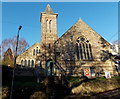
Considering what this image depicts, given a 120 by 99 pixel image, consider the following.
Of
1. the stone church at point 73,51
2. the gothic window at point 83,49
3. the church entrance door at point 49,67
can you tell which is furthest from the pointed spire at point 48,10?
the church entrance door at point 49,67

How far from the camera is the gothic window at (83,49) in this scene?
1869 centimetres

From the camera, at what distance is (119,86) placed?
38.4 ft

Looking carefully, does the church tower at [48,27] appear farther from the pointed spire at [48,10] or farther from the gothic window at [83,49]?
the gothic window at [83,49]

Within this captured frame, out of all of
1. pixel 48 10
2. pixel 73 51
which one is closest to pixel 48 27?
pixel 48 10

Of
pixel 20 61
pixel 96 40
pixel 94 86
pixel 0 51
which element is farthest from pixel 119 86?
pixel 0 51

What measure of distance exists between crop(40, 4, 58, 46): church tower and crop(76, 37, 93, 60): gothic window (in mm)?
4063

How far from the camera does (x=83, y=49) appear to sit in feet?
63.3

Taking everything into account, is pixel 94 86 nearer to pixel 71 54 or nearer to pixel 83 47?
pixel 71 54

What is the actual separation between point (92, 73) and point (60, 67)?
506cm

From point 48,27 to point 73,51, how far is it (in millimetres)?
6431

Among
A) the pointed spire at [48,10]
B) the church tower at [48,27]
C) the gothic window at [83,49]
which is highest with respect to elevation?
the pointed spire at [48,10]

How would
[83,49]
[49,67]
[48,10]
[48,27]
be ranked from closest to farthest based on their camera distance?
1. [49,67]
2. [83,49]
3. [48,27]
4. [48,10]

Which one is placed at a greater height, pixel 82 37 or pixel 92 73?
pixel 82 37

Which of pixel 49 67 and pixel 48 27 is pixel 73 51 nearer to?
pixel 49 67
